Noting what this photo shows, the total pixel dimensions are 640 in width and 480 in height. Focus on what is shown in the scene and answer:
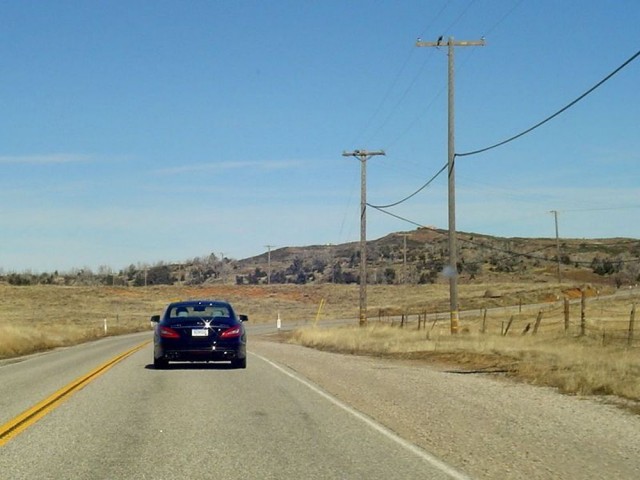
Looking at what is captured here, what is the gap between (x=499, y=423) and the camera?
→ 12.1 m

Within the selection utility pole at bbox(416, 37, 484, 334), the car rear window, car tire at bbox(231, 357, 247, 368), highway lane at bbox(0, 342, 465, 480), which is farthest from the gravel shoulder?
utility pole at bbox(416, 37, 484, 334)

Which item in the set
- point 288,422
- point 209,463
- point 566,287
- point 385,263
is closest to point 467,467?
point 209,463

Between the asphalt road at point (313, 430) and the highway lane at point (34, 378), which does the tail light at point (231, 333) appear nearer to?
the asphalt road at point (313, 430)

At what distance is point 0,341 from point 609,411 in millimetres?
26598

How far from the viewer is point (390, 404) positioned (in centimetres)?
1433

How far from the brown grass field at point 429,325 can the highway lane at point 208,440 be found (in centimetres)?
540

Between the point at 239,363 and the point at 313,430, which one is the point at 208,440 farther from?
the point at 239,363

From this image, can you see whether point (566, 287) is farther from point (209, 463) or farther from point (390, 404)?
point (209, 463)

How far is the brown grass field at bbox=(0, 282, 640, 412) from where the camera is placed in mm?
20172

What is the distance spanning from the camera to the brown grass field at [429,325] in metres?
20.2

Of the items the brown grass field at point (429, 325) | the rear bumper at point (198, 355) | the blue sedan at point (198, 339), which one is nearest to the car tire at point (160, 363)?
the blue sedan at point (198, 339)

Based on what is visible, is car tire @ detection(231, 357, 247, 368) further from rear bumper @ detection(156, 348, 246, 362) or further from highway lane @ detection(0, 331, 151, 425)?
highway lane @ detection(0, 331, 151, 425)

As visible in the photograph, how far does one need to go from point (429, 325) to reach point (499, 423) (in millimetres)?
39976

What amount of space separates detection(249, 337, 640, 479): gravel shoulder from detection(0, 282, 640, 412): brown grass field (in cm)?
137
